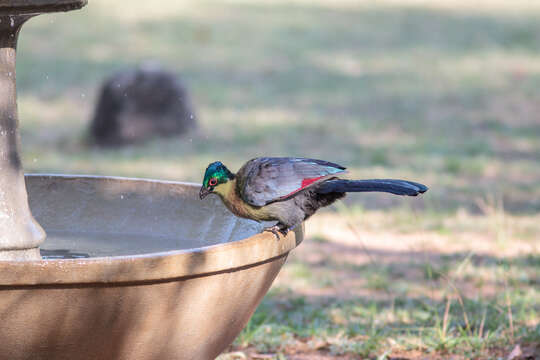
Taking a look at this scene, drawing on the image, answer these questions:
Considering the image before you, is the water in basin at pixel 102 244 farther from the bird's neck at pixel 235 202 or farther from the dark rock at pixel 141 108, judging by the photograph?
the dark rock at pixel 141 108

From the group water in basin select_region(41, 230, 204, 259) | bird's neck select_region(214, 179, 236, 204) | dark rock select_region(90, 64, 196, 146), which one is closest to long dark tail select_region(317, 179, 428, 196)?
bird's neck select_region(214, 179, 236, 204)

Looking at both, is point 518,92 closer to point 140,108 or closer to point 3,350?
point 140,108

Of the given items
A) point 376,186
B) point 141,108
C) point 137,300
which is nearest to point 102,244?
point 137,300

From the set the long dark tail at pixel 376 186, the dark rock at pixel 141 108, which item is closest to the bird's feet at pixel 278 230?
the long dark tail at pixel 376 186

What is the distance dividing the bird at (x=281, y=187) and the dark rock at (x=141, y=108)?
6.62 m

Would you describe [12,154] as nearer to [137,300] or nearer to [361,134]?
[137,300]

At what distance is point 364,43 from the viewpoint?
15094 mm

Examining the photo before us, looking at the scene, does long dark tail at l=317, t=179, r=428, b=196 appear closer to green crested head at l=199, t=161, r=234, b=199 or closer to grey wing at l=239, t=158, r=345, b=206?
grey wing at l=239, t=158, r=345, b=206

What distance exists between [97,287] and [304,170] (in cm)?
94

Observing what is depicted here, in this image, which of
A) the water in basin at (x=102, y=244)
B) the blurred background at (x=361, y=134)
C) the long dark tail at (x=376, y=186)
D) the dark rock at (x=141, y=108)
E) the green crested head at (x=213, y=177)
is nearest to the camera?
the long dark tail at (x=376, y=186)

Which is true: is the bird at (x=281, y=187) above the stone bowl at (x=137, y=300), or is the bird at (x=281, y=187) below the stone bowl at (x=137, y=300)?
above

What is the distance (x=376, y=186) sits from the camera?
2824 mm

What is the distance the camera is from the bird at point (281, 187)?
294 cm

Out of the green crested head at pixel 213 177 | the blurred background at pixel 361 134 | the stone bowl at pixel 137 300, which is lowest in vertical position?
the blurred background at pixel 361 134
